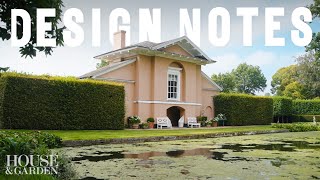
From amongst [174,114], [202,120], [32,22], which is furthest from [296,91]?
[32,22]

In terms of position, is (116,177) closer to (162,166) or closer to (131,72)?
(162,166)

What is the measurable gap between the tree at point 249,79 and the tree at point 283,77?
3.79 m

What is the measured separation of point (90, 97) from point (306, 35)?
1050 cm

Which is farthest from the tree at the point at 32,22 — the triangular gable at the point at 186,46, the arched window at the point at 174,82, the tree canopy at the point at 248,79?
the tree canopy at the point at 248,79

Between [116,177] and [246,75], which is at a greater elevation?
[246,75]

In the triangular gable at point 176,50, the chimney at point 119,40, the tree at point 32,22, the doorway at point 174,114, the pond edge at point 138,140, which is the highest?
the chimney at point 119,40

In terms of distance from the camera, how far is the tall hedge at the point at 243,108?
26.8 m

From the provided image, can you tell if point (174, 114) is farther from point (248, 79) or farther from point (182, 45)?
point (248, 79)

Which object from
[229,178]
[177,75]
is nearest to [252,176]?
[229,178]

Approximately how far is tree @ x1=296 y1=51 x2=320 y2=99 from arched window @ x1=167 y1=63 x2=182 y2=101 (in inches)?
1417

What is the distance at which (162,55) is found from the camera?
22.9 m

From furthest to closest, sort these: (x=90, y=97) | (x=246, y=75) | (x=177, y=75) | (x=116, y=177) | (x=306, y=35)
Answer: (x=246, y=75), (x=177, y=75), (x=90, y=97), (x=306, y=35), (x=116, y=177)

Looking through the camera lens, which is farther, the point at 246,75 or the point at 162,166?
the point at 246,75

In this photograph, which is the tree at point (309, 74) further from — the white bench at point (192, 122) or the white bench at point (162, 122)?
the white bench at point (162, 122)
